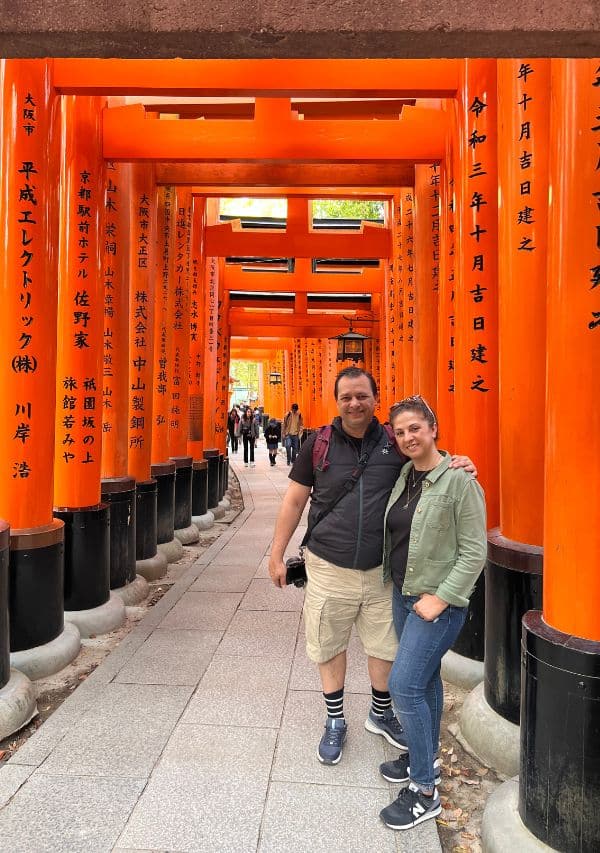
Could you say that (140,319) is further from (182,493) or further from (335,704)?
(335,704)

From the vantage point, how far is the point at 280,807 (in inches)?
93.5

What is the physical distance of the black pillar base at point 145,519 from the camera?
6129 mm

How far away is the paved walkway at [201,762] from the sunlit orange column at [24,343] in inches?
28.2

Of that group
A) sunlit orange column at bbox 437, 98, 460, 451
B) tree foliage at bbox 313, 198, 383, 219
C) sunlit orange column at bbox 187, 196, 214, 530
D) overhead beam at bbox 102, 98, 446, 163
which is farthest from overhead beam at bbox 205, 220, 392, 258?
tree foliage at bbox 313, 198, 383, 219

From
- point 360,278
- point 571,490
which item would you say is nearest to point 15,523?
point 571,490

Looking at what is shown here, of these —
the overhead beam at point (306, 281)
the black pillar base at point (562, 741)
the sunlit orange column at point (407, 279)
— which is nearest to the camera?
the black pillar base at point (562, 741)

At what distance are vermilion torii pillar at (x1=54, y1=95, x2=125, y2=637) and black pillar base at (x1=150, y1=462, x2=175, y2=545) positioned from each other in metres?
2.12

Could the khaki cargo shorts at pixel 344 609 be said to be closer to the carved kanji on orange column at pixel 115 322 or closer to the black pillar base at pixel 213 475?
the carved kanji on orange column at pixel 115 322

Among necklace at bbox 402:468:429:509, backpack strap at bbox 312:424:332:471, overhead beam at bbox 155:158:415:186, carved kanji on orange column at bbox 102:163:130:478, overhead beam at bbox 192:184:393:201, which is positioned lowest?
necklace at bbox 402:468:429:509

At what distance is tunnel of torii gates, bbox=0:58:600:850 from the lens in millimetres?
2008

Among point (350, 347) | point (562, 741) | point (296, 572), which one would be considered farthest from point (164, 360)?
point (562, 741)

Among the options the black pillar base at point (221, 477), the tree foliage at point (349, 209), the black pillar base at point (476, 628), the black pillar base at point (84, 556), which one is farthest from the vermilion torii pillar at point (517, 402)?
the tree foliage at point (349, 209)

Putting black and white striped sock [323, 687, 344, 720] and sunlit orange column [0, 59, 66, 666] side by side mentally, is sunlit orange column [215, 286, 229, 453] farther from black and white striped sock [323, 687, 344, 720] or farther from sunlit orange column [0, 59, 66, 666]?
black and white striped sock [323, 687, 344, 720]

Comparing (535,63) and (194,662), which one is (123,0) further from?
(194,662)
